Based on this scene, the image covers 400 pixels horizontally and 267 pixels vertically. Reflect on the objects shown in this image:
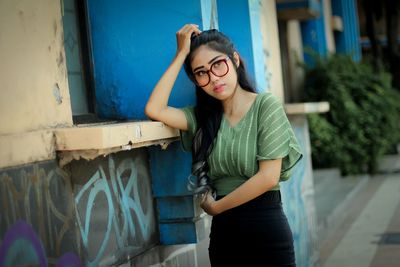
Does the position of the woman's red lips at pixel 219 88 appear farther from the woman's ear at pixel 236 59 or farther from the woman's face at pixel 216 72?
the woman's ear at pixel 236 59

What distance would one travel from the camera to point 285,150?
9.46 feet

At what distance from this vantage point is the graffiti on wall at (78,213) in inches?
102

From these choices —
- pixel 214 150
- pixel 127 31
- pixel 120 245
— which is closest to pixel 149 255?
pixel 120 245

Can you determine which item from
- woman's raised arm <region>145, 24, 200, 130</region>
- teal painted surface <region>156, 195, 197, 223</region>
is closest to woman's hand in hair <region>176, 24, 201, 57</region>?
woman's raised arm <region>145, 24, 200, 130</region>

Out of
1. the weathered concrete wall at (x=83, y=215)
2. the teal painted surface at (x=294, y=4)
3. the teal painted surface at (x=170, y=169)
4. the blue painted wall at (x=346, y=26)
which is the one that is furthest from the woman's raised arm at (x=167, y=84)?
the blue painted wall at (x=346, y=26)

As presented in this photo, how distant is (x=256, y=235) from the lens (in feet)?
9.45

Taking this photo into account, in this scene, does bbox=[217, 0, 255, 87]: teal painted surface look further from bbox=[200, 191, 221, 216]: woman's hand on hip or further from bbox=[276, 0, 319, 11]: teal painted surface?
bbox=[276, 0, 319, 11]: teal painted surface

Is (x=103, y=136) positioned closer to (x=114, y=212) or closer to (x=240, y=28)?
(x=114, y=212)

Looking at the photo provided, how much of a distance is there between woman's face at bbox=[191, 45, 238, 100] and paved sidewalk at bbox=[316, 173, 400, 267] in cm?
384

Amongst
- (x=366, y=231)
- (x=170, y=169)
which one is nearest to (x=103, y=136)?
(x=170, y=169)

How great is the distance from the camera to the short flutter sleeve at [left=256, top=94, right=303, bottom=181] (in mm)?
2857

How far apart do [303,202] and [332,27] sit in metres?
10.1

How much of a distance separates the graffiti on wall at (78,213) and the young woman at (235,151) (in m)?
0.49

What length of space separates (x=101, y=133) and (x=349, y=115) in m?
9.49
